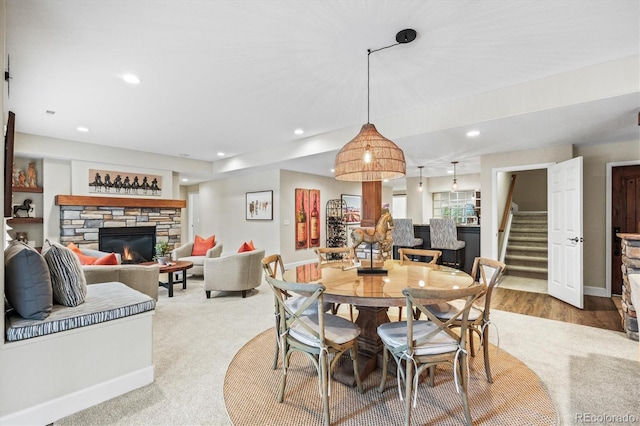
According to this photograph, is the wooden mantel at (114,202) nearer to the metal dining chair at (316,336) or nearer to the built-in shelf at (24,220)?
the built-in shelf at (24,220)

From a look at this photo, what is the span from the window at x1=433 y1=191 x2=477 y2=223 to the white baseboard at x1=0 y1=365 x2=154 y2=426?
900 cm

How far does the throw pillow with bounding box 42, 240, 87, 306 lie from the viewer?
2.03 m

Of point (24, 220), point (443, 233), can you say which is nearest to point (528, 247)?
point (443, 233)

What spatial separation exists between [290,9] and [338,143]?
2702 millimetres

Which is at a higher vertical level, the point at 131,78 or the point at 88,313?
the point at 131,78

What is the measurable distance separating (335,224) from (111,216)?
501 cm

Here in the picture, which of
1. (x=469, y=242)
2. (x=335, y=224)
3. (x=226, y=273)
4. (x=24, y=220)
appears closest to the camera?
(x=226, y=273)

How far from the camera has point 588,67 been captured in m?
2.77

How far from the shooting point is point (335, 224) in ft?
26.5

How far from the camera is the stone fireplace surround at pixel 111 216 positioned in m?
5.26

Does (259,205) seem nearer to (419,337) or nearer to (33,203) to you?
(33,203)

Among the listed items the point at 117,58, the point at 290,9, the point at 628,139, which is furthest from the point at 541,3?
the point at 628,139

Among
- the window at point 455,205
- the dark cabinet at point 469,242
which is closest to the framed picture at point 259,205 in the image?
the dark cabinet at point 469,242

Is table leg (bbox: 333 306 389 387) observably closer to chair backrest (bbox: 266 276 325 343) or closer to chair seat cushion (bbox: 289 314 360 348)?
chair seat cushion (bbox: 289 314 360 348)
